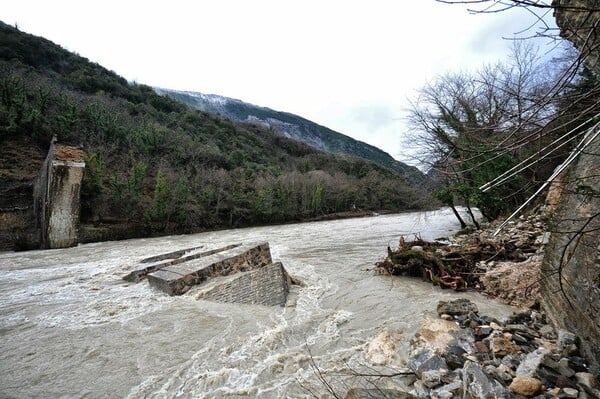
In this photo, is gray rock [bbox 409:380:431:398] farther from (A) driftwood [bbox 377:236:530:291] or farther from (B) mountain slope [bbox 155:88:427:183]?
(B) mountain slope [bbox 155:88:427:183]

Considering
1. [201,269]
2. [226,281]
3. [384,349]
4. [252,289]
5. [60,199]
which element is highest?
[60,199]

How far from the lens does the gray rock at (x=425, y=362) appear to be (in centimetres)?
291

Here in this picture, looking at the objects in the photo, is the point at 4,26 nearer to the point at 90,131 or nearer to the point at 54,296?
the point at 90,131

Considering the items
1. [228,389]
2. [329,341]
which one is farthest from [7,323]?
[329,341]

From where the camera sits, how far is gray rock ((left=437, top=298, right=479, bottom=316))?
176 inches

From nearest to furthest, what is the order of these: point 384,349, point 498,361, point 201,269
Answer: point 498,361 → point 384,349 → point 201,269

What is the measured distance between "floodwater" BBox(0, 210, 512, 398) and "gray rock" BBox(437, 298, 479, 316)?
0.29m

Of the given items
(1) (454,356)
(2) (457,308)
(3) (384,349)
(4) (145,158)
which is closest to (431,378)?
(1) (454,356)

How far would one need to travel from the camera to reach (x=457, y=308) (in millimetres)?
4605

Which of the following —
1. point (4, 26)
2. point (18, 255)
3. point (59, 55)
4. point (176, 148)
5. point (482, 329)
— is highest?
point (4, 26)

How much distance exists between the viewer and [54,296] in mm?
6297

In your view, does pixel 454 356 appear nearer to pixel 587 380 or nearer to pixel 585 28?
pixel 587 380

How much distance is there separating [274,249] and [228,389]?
10797 millimetres

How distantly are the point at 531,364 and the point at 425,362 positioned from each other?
35.5 inches
